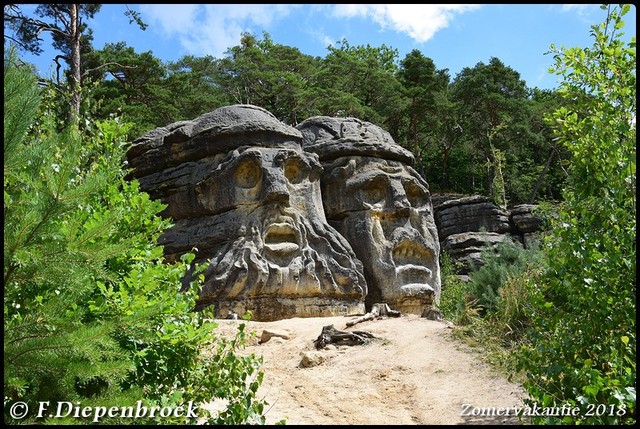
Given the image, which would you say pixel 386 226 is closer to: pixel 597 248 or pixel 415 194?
pixel 415 194

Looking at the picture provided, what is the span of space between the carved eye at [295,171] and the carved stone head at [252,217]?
0.07ft

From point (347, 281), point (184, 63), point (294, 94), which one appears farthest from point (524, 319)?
point (184, 63)

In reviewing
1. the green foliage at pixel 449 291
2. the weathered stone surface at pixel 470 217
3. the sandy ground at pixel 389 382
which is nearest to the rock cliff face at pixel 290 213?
the green foliage at pixel 449 291

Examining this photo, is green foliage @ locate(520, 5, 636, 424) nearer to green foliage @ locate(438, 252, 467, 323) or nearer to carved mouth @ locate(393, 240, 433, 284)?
green foliage @ locate(438, 252, 467, 323)

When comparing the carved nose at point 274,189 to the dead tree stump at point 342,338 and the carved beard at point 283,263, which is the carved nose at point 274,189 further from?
the dead tree stump at point 342,338

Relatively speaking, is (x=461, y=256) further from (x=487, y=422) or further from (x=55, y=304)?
(x=55, y=304)

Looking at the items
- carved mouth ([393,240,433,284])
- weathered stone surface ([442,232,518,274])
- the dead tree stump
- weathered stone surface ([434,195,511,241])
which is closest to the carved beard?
carved mouth ([393,240,433,284])

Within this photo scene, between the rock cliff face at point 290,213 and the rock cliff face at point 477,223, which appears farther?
the rock cliff face at point 477,223

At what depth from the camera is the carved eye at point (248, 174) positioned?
11.9 meters

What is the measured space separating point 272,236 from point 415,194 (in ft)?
14.2

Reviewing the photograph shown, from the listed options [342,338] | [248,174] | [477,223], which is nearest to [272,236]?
[248,174]

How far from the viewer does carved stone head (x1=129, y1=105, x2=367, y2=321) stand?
11.1 m

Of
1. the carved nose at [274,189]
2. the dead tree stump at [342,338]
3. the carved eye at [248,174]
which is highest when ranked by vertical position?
the carved eye at [248,174]

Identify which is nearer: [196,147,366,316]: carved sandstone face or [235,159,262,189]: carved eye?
[196,147,366,316]: carved sandstone face
